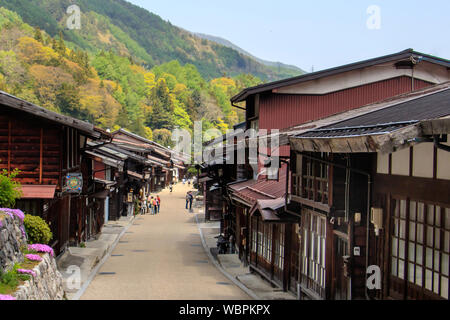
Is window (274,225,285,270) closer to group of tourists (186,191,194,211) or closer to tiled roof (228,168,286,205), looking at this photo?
tiled roof (228,168,286,205)

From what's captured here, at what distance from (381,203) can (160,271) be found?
45.1 feet

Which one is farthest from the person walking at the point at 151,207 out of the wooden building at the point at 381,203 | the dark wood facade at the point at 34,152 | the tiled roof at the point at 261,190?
the wooden building at the point at 381,203

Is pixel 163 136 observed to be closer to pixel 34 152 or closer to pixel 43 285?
pixel 34 152

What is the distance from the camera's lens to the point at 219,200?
47844 mm

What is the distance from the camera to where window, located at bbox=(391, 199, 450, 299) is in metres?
9.77

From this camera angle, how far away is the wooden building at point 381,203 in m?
9.76

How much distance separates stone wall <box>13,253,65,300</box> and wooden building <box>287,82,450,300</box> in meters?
6.71

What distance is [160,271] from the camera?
79.7 ft

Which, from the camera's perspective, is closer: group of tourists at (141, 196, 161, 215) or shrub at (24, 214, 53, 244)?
shrub at (24, 214, 53, 244)

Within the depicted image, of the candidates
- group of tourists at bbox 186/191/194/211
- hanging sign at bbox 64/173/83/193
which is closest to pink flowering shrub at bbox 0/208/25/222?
hanging sign at bbox 64/173/83/193

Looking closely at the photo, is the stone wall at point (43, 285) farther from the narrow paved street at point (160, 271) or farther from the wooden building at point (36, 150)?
the wooden building at point (36, 150)

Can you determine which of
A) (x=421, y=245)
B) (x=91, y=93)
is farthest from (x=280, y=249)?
(x=91, y=93)
